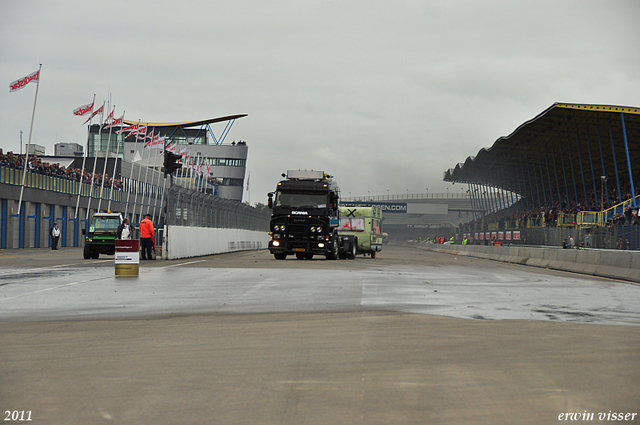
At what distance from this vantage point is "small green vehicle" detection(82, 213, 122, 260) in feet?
103

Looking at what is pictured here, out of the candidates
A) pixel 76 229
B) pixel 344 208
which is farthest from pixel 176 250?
pixel 76 229

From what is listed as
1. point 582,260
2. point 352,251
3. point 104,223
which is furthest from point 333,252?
point 582,260

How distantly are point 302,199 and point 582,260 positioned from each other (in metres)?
11.6

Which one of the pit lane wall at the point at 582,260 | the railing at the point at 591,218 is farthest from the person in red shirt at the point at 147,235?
the railing at the point at 591,218

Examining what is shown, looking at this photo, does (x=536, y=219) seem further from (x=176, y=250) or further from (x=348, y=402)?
(x=348, y=402)

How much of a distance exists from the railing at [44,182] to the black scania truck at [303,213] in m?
23.2

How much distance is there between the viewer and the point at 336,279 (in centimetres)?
1934

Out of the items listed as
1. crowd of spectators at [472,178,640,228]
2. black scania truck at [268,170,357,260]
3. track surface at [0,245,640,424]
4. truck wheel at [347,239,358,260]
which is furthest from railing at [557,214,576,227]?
track surface at [0,245,640,424]

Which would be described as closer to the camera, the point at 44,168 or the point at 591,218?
the point at 591,218

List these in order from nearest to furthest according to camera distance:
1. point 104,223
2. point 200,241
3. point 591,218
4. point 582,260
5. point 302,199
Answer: point 582,260 → point 104,223 → point 302,199 → point 200,241 → point 591,218

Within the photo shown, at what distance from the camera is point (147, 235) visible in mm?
30109

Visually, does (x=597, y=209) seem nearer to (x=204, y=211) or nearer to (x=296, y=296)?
(x=204, y=211)

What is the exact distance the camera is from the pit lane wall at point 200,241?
3136 centimetres

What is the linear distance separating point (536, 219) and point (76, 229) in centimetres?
3863
